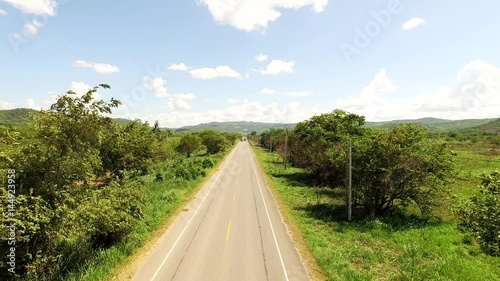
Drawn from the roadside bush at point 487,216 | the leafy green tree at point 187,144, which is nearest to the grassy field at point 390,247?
the roadside bush at point 487,216

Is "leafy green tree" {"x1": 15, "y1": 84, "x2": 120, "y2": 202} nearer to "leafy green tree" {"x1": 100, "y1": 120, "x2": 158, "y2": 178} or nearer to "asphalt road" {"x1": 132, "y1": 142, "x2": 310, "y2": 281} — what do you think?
"asphalt road" {"x1": 132, "y1": 142, "x2": 310, "y2": 281}

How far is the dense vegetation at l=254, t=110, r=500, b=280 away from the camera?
44.2 feet

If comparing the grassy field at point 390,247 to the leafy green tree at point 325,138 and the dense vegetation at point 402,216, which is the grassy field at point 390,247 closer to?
the dense vegetation at point 402,216

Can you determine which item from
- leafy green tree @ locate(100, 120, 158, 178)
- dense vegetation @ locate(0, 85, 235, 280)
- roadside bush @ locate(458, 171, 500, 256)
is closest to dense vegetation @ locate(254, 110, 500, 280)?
roadside bush @ locate(458, 171, 500, 256)

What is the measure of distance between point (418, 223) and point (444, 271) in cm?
888

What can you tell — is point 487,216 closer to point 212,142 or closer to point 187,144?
point 187,144

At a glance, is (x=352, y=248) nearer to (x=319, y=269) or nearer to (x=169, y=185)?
(x=319, y=269)

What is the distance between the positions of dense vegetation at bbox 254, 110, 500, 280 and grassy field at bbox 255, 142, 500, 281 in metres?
0.05

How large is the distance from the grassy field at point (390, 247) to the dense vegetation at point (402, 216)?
53mm

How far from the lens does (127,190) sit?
18844 millimetres

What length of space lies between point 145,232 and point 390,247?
618 inches

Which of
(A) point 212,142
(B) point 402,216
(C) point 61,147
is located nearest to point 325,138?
(B) point 402,216

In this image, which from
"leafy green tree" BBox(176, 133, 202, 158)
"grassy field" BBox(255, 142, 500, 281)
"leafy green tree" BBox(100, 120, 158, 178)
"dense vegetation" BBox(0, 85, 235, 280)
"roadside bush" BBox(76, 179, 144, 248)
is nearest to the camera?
"dense vegetation" BBox(0, 85, 235, 280)

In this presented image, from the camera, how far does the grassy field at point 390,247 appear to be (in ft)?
49.5
